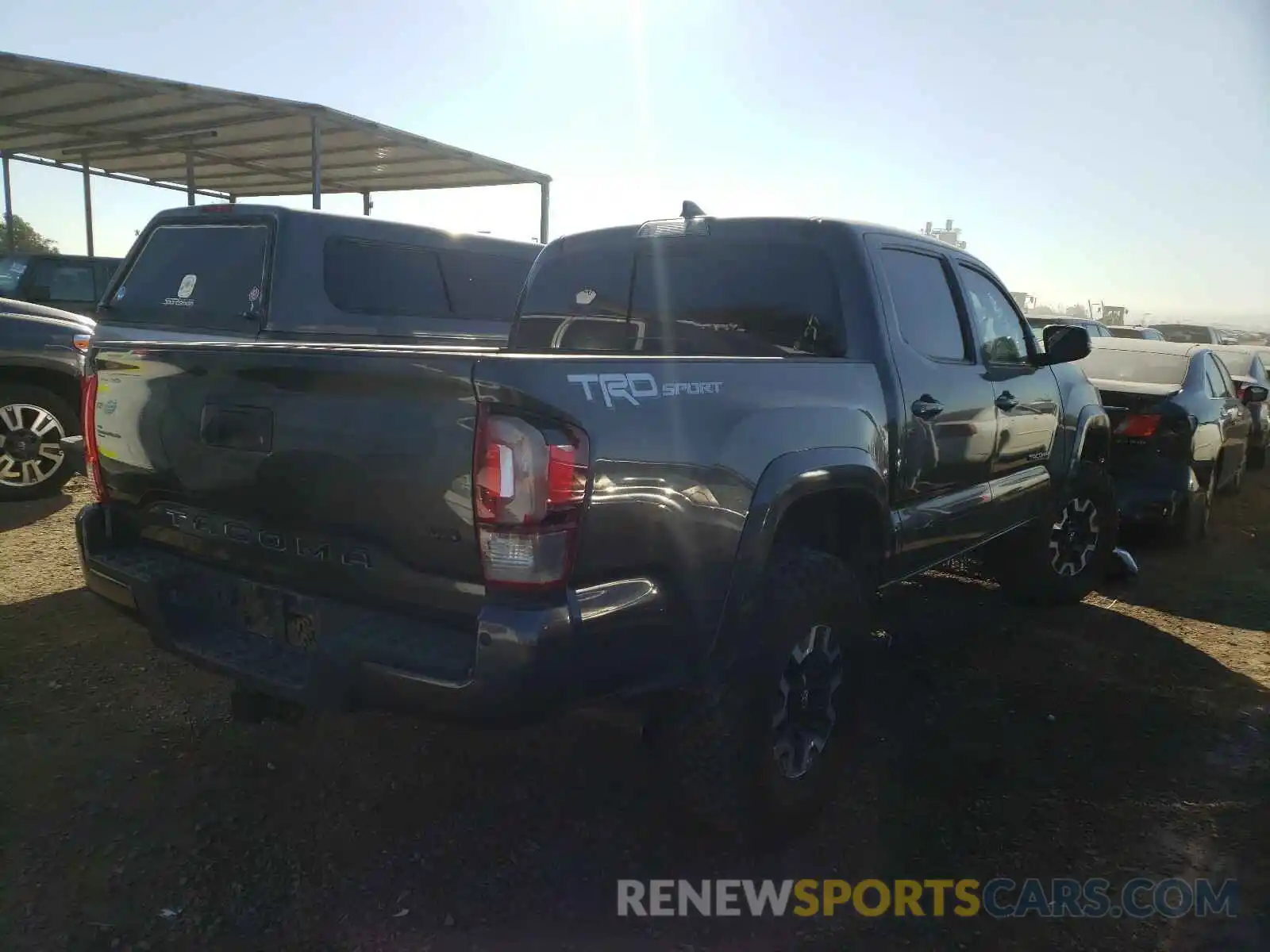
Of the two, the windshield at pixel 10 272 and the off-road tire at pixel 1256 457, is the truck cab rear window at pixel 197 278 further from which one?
the off-road tire at pixel 1256 457

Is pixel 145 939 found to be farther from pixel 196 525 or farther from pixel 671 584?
pixel 671 584

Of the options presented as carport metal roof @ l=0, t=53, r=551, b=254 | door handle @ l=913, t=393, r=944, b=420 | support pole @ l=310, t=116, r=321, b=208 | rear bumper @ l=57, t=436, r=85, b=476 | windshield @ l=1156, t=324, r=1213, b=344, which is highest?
carport metal roof @ l=0, t=53, r=551, b=254

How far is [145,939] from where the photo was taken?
2.28 m

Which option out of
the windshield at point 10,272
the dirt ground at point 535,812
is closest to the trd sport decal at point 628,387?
the dirt ground at point 535,812

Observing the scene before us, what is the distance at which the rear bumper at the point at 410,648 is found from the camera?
2.00 m

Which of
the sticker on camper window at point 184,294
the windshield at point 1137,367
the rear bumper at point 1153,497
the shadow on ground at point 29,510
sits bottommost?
the shadow on ground at point 29,510

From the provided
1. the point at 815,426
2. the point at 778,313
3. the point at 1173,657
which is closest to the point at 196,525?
the point at 815,426

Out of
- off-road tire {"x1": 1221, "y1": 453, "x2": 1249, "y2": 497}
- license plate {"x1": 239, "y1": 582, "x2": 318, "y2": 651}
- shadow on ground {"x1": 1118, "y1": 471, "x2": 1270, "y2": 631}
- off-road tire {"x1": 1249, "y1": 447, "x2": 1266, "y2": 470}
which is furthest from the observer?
off-road tire {"x1": 1249, "y1": 447, "x2": 1266, "y2": 470}

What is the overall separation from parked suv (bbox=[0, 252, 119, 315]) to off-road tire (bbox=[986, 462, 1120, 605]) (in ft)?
32.7

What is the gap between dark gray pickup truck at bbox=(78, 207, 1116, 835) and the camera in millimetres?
2064

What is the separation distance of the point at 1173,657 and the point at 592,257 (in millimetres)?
3610

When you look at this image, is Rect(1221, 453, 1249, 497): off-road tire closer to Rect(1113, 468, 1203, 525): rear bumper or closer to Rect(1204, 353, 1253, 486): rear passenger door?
Rect(1204, 353, 1253, 486): rear passenger door

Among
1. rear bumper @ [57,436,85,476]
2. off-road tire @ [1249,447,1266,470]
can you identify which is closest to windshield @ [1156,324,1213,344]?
off-road tire @ [1249,447,1266,470]

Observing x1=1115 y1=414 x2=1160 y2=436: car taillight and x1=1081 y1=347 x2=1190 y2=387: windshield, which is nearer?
x1=1115 y1=414 x2=1160 y2=436: car taillight
